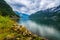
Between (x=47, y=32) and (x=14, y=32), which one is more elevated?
(x=47, y=32)

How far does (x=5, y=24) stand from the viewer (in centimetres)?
1800

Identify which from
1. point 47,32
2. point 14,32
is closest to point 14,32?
point 14,32

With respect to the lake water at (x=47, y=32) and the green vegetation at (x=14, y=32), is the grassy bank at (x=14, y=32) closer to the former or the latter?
the green vegetation at (x=14, y=32)

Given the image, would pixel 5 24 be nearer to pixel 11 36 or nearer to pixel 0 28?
pixel 0 28

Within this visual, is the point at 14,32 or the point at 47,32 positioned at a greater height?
the point at 47,32

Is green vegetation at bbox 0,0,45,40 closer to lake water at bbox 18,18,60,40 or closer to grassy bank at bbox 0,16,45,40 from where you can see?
grassy bank at bbox 0,16,45,40

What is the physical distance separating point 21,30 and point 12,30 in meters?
0.90

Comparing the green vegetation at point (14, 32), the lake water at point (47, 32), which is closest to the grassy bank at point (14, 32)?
the green vegetation at point (14, 32)

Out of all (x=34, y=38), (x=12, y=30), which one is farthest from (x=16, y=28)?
(x=34, y=38)

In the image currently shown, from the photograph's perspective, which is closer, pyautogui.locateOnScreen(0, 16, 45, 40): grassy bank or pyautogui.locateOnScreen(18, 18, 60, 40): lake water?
pyautogui.locateOnScreen(0, 16, 45, 40): grassy bank

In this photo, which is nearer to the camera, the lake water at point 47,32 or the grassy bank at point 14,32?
the grassy bank at point 14,32

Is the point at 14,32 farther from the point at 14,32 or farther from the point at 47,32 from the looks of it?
the point at 47,32

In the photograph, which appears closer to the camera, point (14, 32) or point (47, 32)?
point (14, 32)

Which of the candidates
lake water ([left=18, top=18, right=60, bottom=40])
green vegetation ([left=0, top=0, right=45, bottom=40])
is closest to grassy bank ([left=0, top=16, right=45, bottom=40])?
green vegetation ([left=0, top=0, right=45, bottom=40])
